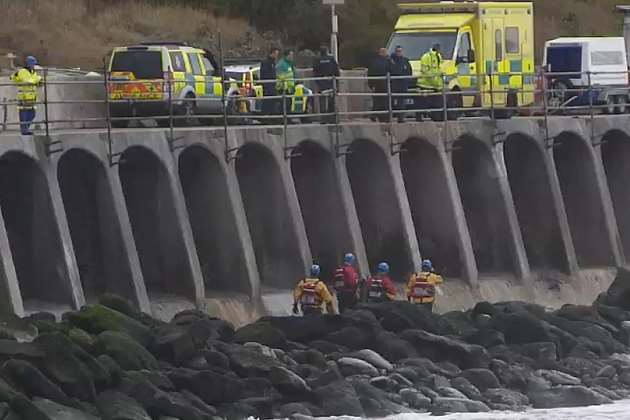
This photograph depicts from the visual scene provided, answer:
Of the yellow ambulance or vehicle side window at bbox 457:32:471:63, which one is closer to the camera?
the yellow ambulance

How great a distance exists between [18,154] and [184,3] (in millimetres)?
33215

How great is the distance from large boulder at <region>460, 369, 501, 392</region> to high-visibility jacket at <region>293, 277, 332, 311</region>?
2.43 metres

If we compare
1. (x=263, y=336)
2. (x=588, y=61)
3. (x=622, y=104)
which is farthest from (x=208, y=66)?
(x=263, y=336)

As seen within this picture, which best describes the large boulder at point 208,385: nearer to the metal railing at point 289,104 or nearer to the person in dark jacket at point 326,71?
the metal railing at point 289,104

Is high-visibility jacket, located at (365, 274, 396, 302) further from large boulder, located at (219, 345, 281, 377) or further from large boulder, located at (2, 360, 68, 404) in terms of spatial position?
large boulder, located at (2, 360, 68, 404)

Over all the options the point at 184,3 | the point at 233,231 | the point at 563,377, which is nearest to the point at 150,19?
the point at 184,3

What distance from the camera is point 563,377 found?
2970 cm

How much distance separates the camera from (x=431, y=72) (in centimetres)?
3809

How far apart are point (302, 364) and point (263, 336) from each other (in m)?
0.90

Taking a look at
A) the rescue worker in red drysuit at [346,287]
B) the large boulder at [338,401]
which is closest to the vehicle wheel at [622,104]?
the rescue worker in red drysuit at [346,287]

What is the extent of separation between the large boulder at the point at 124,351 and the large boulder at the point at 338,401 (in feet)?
6.96

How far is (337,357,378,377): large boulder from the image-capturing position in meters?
28.0

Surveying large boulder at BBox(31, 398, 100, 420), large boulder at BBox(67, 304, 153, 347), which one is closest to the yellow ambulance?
large boulder at BBox(67, 304, 153, 347)

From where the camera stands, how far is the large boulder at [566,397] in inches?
1124
